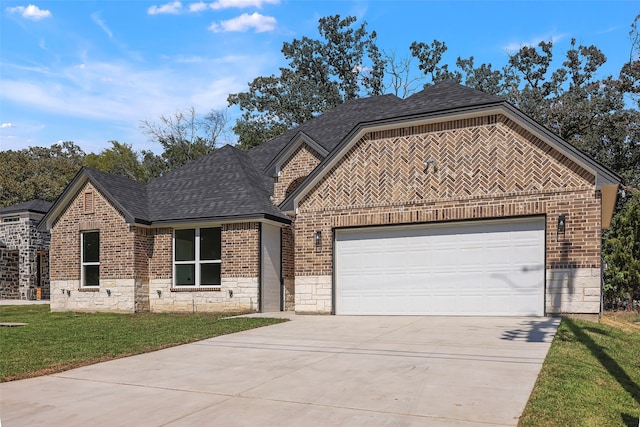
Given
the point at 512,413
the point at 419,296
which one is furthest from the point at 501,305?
the point at 512,413

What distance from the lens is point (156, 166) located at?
47.5 m

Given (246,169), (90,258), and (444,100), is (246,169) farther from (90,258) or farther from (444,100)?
(444,100)

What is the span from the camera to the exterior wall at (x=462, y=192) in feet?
41.7

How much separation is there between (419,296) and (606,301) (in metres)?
14.8

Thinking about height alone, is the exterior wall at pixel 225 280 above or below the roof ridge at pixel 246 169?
below

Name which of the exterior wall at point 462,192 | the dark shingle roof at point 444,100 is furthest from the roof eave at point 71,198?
the dark shingle roof at point 444,100

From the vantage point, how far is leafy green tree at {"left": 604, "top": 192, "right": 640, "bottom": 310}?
69.6 ft

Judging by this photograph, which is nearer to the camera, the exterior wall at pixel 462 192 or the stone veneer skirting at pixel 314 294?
the exterior wall at pixel 462 192

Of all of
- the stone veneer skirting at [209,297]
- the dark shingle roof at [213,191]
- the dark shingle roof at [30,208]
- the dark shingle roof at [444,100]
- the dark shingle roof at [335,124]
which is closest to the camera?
the dark shingle roof at [444,100]

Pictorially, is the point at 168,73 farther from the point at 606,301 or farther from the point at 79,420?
the point at 606,301

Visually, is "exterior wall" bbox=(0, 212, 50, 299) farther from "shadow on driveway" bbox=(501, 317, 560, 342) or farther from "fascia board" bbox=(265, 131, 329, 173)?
"shadow on driveway" bbox=(501, 317, 560, 342)

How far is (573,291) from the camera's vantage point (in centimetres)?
1266

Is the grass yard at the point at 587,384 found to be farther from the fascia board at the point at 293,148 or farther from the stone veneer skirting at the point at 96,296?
the stone veneer skirting at the point at 96,296

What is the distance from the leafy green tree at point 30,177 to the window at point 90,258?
33.3 meters
